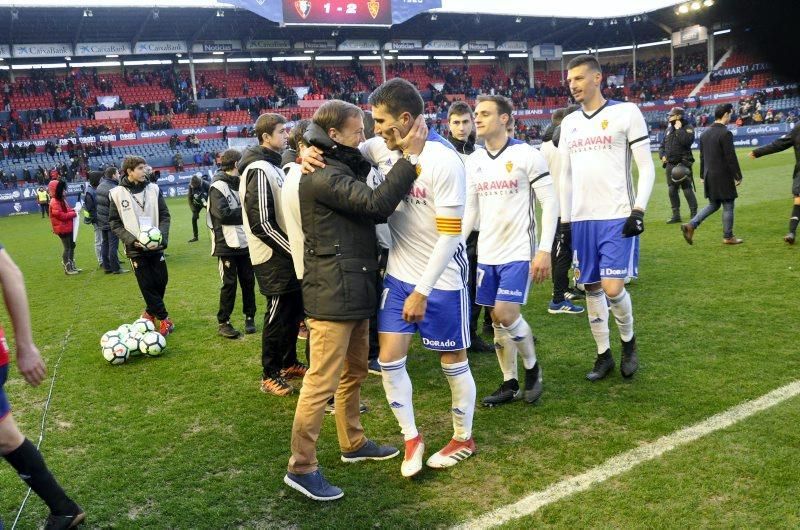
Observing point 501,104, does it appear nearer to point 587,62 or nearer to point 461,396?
point 587,62

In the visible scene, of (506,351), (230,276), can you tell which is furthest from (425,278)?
(230,276)

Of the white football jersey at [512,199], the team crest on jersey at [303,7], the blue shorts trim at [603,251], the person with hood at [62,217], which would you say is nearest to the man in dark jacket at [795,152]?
the blue shorts trim at [603,251]

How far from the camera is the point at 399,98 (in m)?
3.23

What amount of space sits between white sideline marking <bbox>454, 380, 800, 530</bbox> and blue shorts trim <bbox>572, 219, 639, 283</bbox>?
119 cm

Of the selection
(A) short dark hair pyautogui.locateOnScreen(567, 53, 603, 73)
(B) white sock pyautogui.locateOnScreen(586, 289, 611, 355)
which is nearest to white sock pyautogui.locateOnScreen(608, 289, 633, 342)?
(B) white sock pyautogui.locateOnScreen(586, 289, 611, 355)

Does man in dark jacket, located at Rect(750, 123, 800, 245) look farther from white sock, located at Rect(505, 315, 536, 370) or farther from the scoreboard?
the scoreboard

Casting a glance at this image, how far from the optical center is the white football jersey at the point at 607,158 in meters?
4.58

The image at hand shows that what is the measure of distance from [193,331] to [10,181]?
2977 cm

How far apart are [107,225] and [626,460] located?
1036 cm

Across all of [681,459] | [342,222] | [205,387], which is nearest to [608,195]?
[681,459]

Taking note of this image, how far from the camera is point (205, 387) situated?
523 cm

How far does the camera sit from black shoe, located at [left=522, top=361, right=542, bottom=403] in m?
4.41

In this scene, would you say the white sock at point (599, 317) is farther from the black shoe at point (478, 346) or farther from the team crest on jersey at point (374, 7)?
the team crest on jersey at point (374, 7)

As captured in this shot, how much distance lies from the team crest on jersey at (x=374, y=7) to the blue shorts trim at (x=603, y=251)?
131ft
